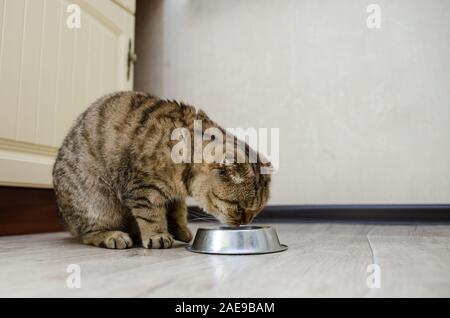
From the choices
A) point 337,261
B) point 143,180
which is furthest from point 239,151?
point 337,261

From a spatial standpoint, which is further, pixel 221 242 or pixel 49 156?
pixel 49 156

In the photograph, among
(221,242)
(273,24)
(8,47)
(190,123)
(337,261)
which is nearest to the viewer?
(337,261)

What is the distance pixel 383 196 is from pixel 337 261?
4.93 ft

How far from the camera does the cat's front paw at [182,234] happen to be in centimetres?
155

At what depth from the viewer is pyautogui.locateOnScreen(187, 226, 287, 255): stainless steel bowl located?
1.20m

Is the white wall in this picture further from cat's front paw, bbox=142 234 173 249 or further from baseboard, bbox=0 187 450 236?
cat's front paw, bbox=142 234 173 249

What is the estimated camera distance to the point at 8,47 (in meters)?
1.73

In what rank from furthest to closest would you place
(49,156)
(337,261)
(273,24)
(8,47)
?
1. (273,24)
2. (49,156)
3. (8,47)
4. (337,261)

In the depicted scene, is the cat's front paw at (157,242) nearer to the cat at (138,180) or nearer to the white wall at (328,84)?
the cat at (138,180)

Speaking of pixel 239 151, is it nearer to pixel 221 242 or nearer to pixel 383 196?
pixel 221 242

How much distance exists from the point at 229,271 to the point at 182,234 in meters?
0.66

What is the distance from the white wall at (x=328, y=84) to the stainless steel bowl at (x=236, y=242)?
140 centimetres

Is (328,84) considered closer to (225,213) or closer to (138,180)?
(225,213)
